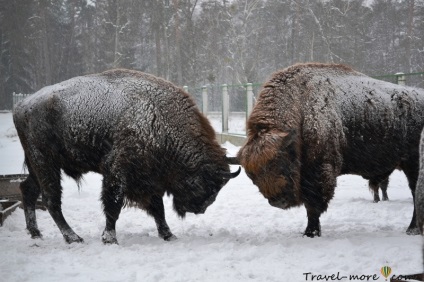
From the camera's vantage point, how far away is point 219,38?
90.3 feet

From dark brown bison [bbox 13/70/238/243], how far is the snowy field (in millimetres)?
492

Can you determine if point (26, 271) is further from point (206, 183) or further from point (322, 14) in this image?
point (322, 14)

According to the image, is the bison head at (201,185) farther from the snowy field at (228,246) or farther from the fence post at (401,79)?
the fence post at (401,79)

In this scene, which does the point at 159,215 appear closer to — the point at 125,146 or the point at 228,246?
the point at 125,146

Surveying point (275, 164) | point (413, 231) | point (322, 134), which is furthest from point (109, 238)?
point (413, 231)

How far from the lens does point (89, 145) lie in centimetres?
588

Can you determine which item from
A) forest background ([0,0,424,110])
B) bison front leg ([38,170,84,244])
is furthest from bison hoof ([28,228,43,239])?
forest background ([0,0,424,110])

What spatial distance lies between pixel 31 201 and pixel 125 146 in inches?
71.1

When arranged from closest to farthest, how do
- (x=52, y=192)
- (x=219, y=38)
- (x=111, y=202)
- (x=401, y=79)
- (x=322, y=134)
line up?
1. (x=322, y=134)
2. (x=111, y=202)
3. (x=52, y=192)
4. (x=401, y=79)
5. (x=219, y=38)

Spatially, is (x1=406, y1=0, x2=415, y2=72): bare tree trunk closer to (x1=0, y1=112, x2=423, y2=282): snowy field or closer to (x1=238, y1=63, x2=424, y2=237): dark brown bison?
(x1=0, y1=112, x2=423, y2=282): snowy field

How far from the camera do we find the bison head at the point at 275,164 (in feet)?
16.9

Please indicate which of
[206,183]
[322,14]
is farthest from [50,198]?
[322,14]

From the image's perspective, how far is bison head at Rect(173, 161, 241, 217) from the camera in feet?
19.1

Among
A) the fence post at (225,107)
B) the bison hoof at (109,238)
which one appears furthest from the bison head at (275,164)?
the fence post at (225,107)
